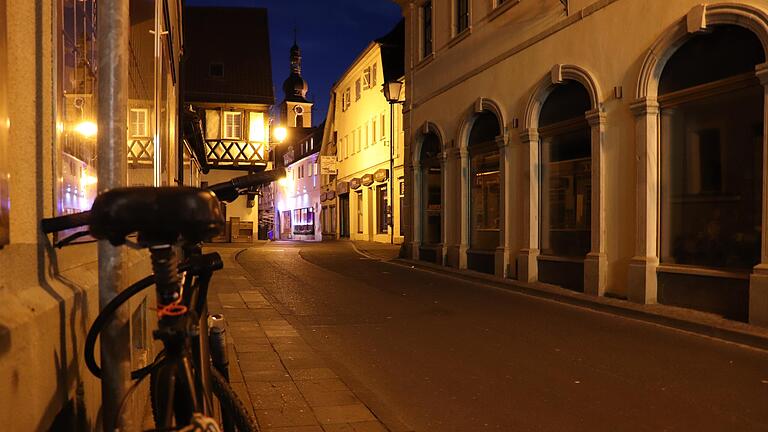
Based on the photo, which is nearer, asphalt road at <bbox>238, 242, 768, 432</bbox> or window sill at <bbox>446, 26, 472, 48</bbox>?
asphalt road at <bbox>238, 242, 768, 432</bbox>

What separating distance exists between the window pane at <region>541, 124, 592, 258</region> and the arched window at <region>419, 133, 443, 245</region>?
6006mm

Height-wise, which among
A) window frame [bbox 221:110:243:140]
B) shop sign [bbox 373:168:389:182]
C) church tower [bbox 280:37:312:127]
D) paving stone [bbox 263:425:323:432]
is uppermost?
church tower [bbox 280:37:312:127]

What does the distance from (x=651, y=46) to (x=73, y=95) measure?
9.57 m

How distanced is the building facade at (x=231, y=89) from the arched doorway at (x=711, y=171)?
80.2 feet

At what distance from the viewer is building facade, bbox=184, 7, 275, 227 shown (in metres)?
33.2

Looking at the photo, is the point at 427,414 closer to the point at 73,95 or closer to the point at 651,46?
the point at 73,95

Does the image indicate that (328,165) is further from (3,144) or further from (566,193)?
(3,144)

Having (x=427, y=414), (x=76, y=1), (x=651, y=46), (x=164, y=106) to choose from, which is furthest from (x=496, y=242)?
(x=76, y=1)

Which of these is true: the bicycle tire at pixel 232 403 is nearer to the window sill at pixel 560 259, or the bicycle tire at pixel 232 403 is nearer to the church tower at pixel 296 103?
the window sill at pixel 560 259

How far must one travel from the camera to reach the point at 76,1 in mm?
3270

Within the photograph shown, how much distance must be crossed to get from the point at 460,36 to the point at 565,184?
6.11 metres

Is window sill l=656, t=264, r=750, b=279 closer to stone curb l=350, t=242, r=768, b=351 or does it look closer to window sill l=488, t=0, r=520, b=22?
stone curb l=350, t=242, r=768, b=351

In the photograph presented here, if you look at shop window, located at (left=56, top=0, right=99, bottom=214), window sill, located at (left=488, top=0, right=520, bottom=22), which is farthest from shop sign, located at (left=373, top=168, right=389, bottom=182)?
shop window, located at (left=56, top=0, right=99, bottom=214)

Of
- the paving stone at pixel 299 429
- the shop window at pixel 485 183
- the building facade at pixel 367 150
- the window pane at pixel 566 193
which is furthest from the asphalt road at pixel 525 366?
the building facade at pixel 367 150
